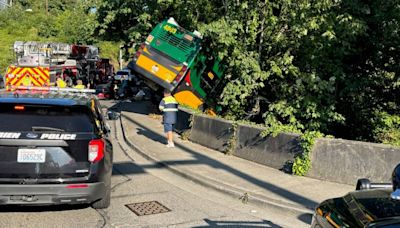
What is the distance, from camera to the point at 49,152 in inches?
231

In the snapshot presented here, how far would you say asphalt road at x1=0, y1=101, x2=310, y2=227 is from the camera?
20.6 ft

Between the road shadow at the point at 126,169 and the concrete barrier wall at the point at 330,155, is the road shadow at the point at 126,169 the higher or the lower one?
the lower one

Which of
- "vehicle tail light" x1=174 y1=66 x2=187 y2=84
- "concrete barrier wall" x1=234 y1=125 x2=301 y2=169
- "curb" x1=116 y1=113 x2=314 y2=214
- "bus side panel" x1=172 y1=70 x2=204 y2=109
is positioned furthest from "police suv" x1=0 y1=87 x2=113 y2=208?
"bus side panel" x1=172 y1=70 x2=204 y2=109

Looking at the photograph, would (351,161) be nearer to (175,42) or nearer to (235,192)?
(235,192)

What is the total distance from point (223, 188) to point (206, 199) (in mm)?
440

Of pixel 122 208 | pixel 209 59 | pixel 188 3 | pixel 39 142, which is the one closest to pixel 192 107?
pixel 209 59

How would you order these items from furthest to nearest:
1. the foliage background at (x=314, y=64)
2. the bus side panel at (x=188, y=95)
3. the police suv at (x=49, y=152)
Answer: the bus side panel at (x=188, y=95) < the foliage background at (x=314, y=64) < the police suv at (x=49, y=152)

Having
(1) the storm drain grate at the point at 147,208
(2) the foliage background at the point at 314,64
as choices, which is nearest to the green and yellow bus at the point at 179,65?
(2) the foliage background at the point at 314,64

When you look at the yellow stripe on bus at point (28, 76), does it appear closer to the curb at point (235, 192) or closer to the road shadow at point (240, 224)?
the curb at point (235, 192)

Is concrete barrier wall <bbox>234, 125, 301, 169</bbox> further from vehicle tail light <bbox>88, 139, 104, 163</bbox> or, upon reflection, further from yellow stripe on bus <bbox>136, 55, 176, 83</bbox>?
yellow stripe on bus <bbox>136, 55, 176, 83</bbox>

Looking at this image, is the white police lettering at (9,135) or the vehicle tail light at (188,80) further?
the vehicle tail light at (188,80)

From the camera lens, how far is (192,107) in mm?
15820

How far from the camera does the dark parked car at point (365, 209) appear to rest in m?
3.09

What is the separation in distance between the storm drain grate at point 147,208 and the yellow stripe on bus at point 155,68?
812 centimetres
